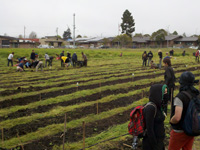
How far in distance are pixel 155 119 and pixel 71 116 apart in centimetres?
417

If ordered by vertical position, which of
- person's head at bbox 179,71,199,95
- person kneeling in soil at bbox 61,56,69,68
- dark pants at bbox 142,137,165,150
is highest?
person kneeling in soil at bbox 61,56,69,68

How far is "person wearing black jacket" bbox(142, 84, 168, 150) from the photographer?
286 cm

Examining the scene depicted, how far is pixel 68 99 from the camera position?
27.8 feet

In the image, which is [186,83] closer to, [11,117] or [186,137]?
[186,137]

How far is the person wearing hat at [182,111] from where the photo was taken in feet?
9.00

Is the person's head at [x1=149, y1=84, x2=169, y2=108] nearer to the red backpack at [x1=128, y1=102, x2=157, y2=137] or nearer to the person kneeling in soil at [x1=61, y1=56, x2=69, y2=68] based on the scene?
the red backpack at [x1=128, y1=102, x2=157, y2=137]

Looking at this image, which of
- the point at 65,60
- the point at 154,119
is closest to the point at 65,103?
the point at 154,119

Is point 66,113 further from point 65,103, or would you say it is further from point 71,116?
point 65,103

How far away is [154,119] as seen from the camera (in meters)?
2.96

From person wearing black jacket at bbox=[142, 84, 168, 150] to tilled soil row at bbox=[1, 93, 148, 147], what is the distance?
3.84 m

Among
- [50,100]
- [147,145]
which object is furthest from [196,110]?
[50,100]

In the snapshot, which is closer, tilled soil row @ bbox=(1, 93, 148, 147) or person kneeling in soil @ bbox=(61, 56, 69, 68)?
tilled soil row @ bbox=(1, 93, 148, 147)

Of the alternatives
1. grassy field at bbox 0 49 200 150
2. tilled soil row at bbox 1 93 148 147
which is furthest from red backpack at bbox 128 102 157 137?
tilled soil row at bbox 1 93 148 147

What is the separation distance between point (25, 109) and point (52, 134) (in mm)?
2452
